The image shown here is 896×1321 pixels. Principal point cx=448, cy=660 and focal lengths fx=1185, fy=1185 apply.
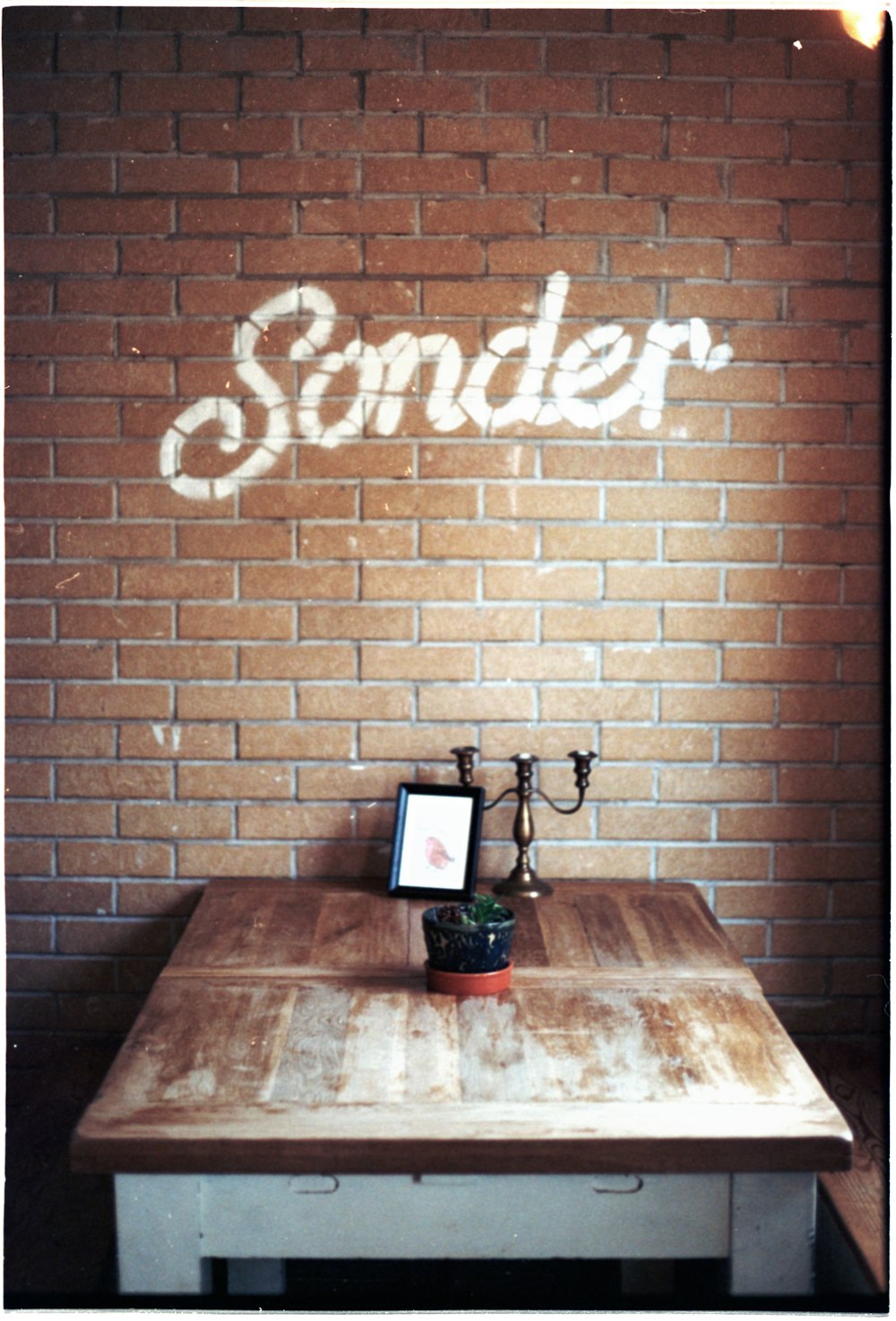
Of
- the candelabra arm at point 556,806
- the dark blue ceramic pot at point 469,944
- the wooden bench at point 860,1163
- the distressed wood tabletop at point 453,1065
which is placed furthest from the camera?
the candelabra arm at point 556,806

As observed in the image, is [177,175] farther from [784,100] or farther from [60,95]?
[784,100]

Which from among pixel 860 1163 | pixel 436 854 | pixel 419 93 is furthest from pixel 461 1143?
pixel 419 93

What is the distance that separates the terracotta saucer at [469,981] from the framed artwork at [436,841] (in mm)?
432

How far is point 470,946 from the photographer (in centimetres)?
173

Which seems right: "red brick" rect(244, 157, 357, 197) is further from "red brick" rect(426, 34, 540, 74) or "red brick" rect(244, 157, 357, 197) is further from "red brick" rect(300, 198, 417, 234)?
"red brick" rect(426, 34, 540, 74)

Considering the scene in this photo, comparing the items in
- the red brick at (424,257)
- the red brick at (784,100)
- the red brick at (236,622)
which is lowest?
the red brick at (236,622)

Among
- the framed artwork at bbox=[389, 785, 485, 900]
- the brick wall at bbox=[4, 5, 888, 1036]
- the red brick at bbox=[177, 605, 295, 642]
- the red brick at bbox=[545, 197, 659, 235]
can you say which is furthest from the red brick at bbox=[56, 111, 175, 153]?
the framed artwork at bbox=[389, 785, 485, 900]

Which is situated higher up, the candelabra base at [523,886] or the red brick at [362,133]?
the red brick at [362,133]

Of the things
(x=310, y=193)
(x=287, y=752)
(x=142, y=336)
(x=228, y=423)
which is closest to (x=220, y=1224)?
(x=287, y=752)

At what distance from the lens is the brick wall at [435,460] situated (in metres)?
2.24

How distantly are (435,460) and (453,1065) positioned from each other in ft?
3.90

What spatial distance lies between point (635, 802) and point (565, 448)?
0.71 meters

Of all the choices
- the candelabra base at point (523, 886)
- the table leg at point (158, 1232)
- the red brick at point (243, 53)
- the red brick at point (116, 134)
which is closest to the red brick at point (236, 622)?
the candelabra base at point (523, 886)

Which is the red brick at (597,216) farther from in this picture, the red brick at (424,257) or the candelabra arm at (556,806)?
the candelabra arm at (556,806)
